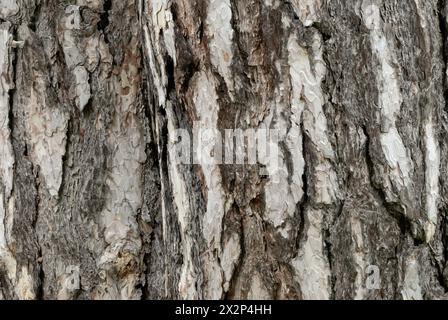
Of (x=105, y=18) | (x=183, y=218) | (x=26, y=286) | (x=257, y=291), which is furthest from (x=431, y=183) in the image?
(x=26, y=286)

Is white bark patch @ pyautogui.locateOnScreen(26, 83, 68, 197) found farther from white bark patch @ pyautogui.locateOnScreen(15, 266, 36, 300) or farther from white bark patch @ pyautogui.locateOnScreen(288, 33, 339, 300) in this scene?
white bark patch @ pyautogui.locateOnScreen(288, 33, 339, 300)

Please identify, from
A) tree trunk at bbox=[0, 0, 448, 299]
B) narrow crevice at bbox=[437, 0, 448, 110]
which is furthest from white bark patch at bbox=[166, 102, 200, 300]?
narrow crevice at bbox=[437, 0, 448, 110]

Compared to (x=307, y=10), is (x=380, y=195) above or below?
below

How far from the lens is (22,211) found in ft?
5.05

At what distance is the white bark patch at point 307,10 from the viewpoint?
4.50 ft

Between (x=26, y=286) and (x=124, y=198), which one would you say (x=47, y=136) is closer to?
(x=124, y=198)

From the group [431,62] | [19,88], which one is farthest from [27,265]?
[431,62]

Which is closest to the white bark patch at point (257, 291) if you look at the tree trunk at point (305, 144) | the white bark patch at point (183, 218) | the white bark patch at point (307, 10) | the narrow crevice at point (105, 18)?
the tree trunk at point (305, 144)

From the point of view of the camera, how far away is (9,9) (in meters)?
1.56

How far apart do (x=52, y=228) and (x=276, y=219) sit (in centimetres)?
55

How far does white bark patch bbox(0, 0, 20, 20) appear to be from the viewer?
1.55m

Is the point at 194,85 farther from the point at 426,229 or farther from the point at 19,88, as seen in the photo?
the point at 426,229

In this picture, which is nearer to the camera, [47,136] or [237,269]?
[237,269]

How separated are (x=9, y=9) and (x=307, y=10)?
0.72m
